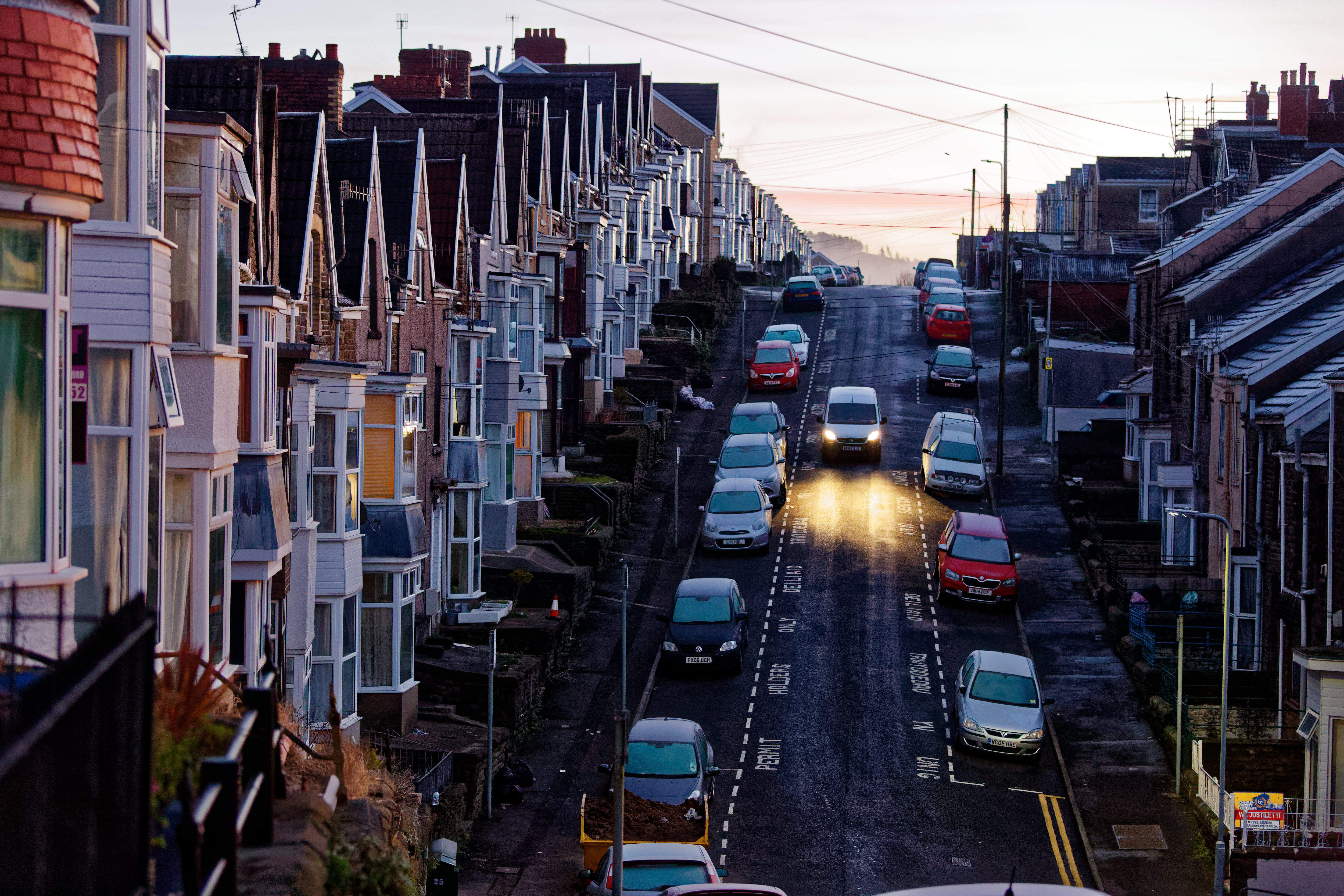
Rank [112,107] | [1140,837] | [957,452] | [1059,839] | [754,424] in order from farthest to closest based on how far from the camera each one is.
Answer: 1. [754,424]
2. [957,452]
3. [1140,837]
4. [1059,839]
5. [112,107]

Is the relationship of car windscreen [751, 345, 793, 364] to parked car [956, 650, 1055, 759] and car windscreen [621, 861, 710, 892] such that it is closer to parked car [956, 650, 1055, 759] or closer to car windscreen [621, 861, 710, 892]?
parked car [956, 650, 1055, 759]

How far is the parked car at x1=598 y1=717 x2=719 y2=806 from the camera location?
86.6 feet

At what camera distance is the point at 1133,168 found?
316ft

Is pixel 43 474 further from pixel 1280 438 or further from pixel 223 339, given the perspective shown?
pixel 1280 438

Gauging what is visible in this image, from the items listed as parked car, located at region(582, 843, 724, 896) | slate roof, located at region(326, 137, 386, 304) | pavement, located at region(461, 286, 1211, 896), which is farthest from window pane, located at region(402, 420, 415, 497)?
Result: parked car, located at region(582, 843, 724, 896)

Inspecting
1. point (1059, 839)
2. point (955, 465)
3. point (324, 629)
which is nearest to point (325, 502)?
point (324, 629)

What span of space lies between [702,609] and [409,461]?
868 centimetres

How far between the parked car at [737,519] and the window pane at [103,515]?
32011 mm

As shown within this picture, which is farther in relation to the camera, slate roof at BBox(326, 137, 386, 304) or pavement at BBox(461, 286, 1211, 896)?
slate roof at BBox(326, 137, 386, 304)

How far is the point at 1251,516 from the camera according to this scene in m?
34.1

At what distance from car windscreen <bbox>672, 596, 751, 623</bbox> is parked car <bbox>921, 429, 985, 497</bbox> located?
15248mm

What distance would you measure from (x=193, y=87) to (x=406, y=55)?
26.7 m

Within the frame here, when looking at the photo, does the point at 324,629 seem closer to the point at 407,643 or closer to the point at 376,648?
the point at 376,648

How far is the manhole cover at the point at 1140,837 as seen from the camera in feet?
90.1
